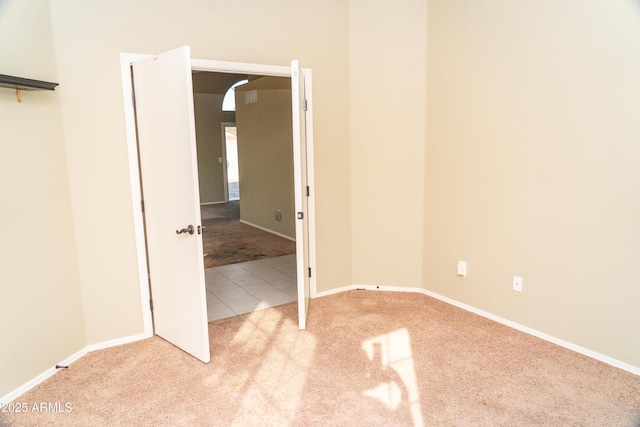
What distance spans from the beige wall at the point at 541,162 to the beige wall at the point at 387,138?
0.48ft

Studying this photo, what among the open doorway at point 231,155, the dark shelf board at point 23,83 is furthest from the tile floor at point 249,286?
the open doorway at point 231,155

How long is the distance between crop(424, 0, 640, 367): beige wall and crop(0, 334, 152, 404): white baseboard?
2698 mm

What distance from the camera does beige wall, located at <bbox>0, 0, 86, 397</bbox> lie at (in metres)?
2.40

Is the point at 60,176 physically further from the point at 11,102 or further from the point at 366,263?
the point at 366,263

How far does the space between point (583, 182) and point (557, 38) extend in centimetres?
99

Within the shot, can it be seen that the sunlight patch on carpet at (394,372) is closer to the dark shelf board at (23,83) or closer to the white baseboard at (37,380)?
the white baseboard at (37,380)

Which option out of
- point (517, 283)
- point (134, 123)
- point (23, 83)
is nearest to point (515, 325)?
point (517, 283)

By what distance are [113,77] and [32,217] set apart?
1084 millimetres

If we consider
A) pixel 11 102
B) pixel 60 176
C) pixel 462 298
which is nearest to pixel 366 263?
pixel 462 298

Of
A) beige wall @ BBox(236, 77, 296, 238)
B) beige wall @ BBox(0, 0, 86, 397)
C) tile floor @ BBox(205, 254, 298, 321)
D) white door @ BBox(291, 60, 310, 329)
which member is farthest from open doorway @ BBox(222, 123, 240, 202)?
beige wall @ BBox(0, 0, 86, 397)

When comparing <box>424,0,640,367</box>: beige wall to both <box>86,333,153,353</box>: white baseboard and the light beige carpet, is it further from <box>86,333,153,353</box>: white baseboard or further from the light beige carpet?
<box>86,333,153,353</box>: white baseboard

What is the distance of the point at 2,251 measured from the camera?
7.82ft

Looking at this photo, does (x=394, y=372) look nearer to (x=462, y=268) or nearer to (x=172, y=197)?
(x=462, y=268)

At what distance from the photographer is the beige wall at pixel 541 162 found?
8.54 feet
